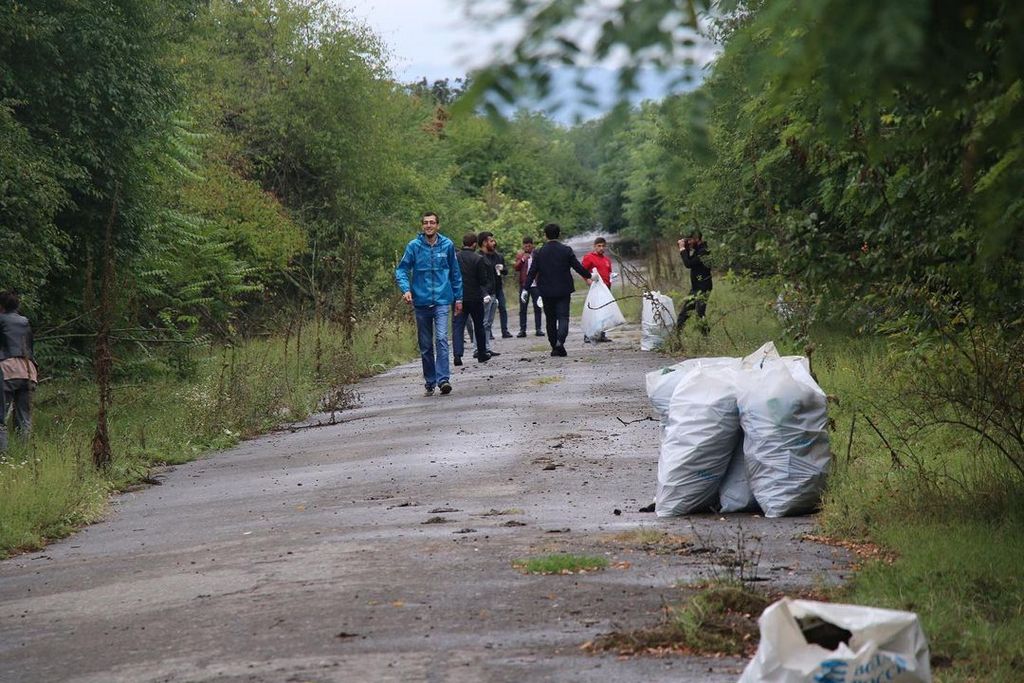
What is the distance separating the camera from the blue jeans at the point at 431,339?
20.3 m

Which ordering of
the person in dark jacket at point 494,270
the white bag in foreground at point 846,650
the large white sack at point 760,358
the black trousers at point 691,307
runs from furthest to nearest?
the person in dark jacket at point 494,270, the black trousers at point 691,307, the large white sack at point 760,358, the white bag in foreground at point 846,650

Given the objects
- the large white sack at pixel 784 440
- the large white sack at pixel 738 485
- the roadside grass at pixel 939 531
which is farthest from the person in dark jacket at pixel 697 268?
the large white sack at pixel 784 440

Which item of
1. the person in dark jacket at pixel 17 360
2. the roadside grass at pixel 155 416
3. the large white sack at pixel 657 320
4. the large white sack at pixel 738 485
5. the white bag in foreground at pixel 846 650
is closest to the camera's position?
the white bag in foreground at pixel 846 650

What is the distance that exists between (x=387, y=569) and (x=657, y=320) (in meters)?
16.8

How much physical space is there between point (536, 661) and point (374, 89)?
42043 mm

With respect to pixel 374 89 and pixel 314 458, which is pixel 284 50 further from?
pixel 314 458

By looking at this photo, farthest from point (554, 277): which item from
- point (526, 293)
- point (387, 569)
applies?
point (387, 569)

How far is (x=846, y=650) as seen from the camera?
4789mm

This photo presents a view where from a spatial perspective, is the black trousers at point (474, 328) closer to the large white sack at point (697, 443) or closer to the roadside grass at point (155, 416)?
the roadside grass at point (155, 416)

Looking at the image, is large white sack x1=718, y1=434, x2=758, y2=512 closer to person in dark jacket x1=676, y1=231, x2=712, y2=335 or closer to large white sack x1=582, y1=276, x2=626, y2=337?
person in dark jacket x1=676, y1=231, x2=712, y2=335

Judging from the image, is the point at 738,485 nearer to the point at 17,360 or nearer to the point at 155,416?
the point at 17,360

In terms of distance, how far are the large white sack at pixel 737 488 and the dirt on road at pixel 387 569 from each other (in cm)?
20

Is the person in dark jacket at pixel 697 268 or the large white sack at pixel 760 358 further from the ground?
the person in dark jacket at pixel 697 268

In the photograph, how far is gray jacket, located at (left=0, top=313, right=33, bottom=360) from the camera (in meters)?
17.1
